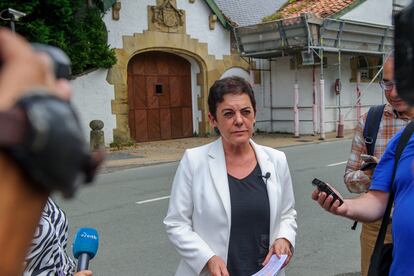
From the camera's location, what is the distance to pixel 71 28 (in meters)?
13.2

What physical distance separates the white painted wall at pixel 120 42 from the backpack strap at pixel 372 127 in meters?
10.8

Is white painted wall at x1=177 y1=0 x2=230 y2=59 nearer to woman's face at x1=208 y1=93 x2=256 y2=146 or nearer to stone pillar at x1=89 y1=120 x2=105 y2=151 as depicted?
stone pillar at x1=89 y1=120 x2=105 y2=151

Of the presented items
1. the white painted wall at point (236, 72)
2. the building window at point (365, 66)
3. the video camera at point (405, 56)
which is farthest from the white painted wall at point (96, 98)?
the video camera at point (405, 56)

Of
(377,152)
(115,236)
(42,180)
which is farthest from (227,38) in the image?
(42,180)

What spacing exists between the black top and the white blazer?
3cm

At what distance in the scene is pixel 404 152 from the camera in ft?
6.20

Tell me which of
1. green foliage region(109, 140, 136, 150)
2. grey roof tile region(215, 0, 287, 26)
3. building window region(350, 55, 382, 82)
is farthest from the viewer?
building window region(350, 55, 382, 82)

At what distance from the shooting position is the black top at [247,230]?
2428 millimetres

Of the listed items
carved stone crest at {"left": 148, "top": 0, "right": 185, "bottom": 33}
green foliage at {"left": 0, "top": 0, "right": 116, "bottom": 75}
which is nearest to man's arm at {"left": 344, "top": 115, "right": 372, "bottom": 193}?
green foliage at {"left": 0, "top": 0, "right": 116, "bottom": 75}

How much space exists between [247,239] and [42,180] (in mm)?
1936

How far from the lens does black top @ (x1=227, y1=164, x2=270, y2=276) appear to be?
7.97ft

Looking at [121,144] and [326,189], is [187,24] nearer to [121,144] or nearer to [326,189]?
→ [121,144]

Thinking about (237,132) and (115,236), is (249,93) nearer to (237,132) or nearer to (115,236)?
(237,132)

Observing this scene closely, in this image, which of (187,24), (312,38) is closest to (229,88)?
(312,38)
